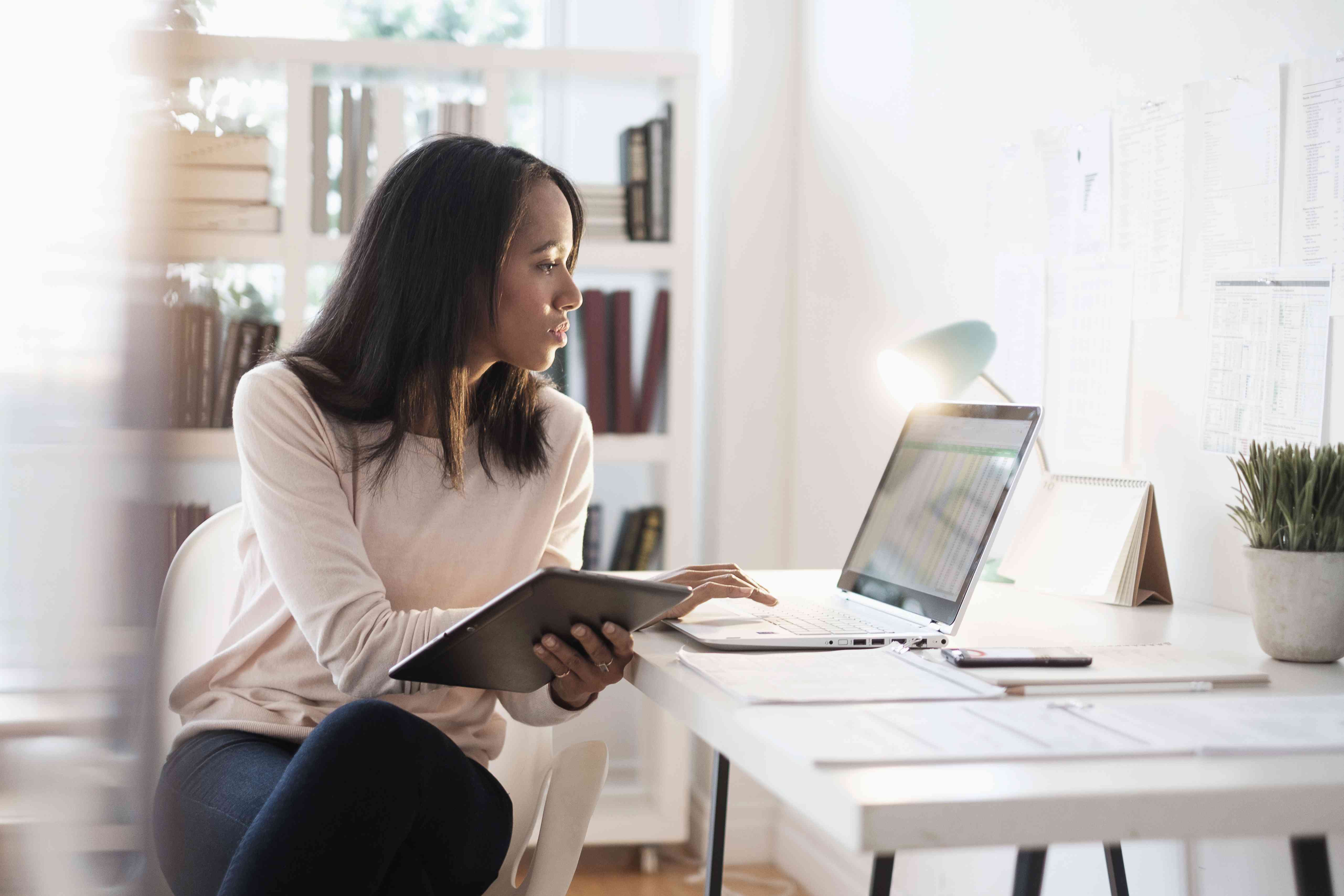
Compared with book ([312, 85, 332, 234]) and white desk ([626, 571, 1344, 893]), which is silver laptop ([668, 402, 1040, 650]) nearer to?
white desk ([626, 571, 1344, 893])

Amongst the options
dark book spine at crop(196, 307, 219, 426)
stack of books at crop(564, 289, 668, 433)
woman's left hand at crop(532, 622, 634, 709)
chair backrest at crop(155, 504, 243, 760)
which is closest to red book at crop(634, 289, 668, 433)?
stack of books at crop(564, 289, 668, 433)

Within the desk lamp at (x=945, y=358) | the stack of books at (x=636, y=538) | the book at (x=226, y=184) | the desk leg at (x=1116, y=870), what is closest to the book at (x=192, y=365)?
the book at (x=226, y=184)

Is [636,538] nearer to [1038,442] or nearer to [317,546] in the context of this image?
[1038,442]

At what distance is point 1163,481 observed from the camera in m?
1.40

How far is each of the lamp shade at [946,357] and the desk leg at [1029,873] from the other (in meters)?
0.73

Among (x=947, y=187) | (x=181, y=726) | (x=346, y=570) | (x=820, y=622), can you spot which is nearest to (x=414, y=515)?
(x=346, y=570)

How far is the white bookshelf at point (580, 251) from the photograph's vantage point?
7.38ft

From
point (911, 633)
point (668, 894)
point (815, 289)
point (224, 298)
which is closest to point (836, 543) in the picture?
point (815, 289)

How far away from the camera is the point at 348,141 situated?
231 cm

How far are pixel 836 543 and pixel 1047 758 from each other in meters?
1.60

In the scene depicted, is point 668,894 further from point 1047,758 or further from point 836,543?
point 1047,758

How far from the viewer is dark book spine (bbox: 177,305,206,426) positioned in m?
2.27

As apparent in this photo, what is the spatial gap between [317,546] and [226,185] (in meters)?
1.32

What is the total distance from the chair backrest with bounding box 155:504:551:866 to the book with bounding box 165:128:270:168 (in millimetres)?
1031
